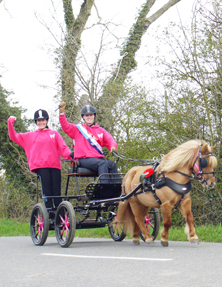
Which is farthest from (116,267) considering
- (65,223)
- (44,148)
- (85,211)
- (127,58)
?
(127,58)

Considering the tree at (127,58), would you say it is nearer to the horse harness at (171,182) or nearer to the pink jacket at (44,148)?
the pink jacket at (44,148)

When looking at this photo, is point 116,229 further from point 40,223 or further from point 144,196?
point 144,196

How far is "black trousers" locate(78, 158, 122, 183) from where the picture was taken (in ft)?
25.7

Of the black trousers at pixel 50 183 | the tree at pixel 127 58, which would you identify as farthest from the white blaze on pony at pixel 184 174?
the tree at pixel 127 58

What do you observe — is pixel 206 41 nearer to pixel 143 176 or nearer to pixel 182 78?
pixel 182 78

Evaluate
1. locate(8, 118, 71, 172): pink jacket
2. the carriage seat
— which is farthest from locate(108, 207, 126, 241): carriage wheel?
locate(8, 118, 71, 172): pink jacket

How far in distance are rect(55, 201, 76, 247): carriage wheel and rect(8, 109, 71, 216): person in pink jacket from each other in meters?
0.74

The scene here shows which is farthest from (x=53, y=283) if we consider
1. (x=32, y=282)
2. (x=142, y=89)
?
(x=142, y=89)

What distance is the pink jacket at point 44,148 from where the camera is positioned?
867cm

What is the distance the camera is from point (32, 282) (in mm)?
4375

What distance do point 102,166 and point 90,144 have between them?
62cm

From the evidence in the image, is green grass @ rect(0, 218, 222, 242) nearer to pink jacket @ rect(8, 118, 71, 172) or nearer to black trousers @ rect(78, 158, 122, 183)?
black trousers @ rect(78, 158, 122, 183)

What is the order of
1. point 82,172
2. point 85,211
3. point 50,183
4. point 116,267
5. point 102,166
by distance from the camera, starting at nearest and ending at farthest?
1. point 116,267
2. point 102,166
3. point 82,172
4. point 85,211
5. point 50,183

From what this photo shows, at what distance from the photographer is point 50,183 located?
345 inches
